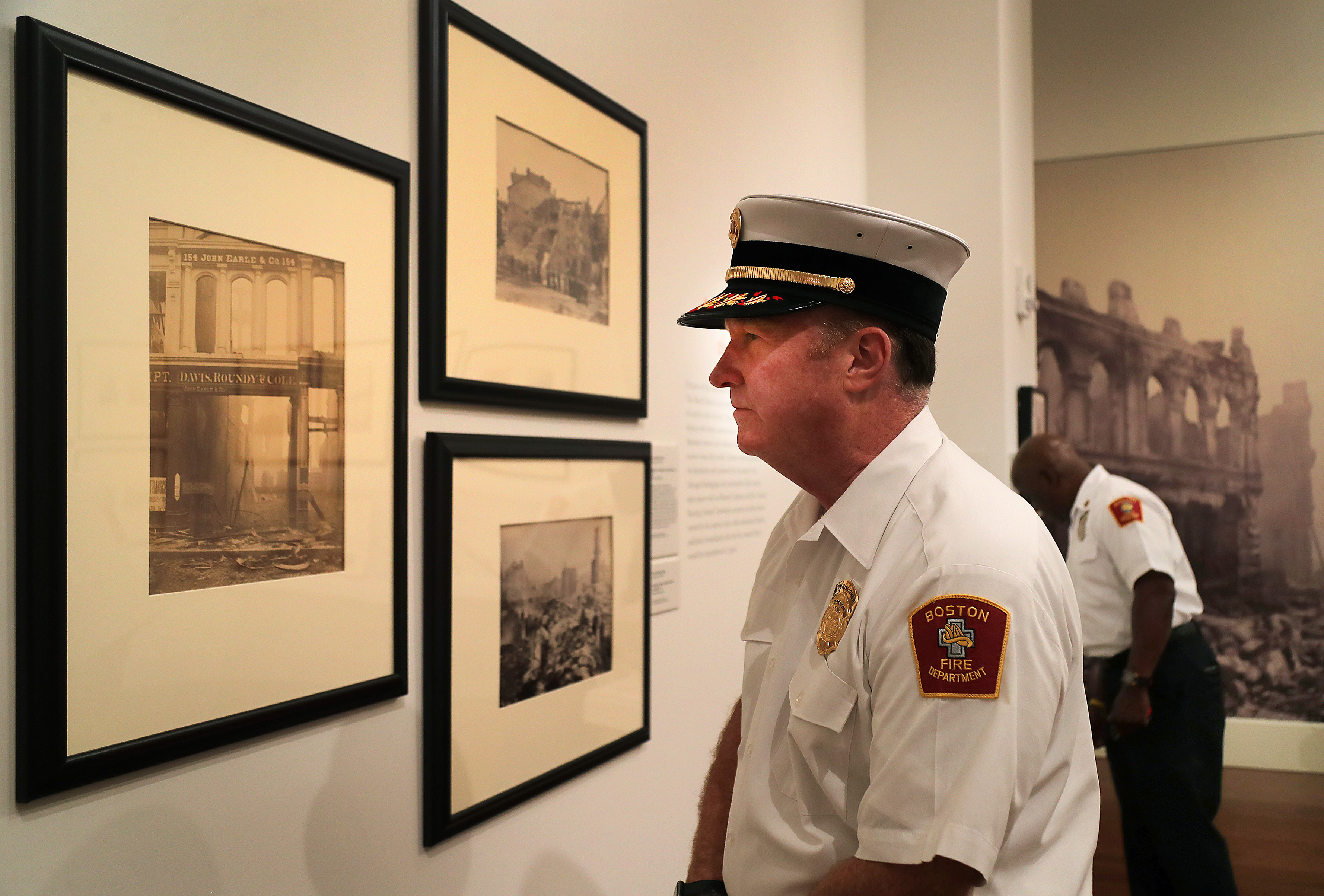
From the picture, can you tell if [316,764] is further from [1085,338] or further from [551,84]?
[1085,338]

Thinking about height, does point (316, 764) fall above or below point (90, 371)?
below

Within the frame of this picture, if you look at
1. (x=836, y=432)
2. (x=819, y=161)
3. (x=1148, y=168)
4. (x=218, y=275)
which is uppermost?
(x=1148, y=168)

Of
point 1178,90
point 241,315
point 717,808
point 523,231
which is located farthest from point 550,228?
point 1178,90

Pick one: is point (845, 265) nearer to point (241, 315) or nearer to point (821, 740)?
point (821, 740)

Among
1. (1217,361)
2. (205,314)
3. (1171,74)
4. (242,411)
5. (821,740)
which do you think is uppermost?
(1171,74)

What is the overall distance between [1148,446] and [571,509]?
551cm

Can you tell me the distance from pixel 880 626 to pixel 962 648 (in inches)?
5.2

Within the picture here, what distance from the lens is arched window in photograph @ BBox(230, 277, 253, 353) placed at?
4.39 ft

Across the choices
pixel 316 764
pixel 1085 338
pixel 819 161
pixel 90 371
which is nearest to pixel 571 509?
pixel 316 764

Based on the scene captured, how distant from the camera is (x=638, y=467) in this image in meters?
2.38

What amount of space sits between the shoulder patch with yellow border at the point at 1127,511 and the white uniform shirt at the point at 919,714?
94.8 inches

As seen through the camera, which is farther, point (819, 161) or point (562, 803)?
point (819, 161)

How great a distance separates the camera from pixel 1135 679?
3.33m

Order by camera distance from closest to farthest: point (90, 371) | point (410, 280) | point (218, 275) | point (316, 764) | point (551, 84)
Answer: point (90, 371) → point (218, 275) → point (316, 764) → point (410, 280) → point (551, 84)
